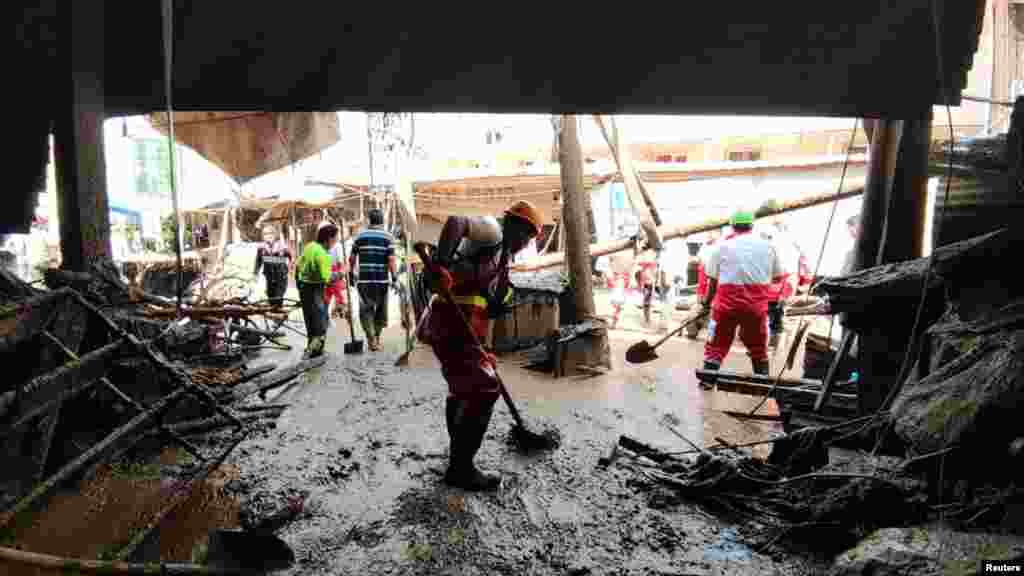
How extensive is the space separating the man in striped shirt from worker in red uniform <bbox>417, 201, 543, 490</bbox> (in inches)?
176

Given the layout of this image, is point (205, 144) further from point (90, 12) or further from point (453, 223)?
point (453, 223)

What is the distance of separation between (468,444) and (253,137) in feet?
17.9

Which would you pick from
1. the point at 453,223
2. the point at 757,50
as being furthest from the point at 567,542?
the point at 757,50

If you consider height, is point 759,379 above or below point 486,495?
above

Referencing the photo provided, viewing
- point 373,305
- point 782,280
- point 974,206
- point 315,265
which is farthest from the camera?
point 373,305

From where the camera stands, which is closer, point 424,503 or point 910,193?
point 424,503

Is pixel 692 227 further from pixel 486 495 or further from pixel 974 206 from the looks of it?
pixel 486 495

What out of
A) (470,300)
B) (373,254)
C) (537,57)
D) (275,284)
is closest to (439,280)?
(470,300)

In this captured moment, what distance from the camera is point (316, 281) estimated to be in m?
7.62

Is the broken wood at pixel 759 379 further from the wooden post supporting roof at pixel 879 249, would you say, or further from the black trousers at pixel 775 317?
the black trousers at pixel 775 317

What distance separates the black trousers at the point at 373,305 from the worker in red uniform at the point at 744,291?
466cm

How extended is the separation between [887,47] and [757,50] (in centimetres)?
79

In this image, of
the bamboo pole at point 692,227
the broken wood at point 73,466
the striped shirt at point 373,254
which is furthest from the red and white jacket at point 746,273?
the broken wood at point 73,466

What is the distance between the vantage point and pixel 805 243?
1711 cm
